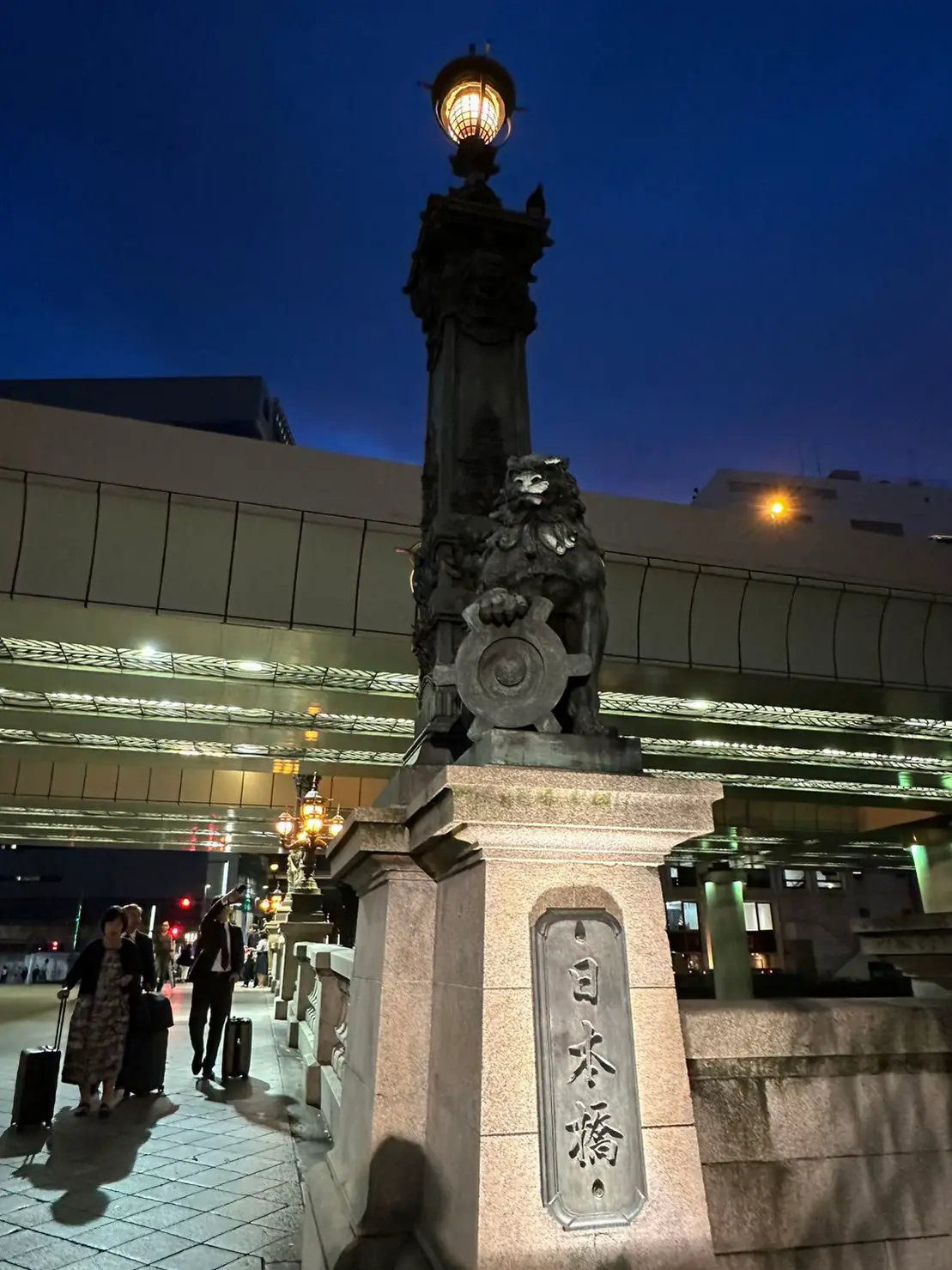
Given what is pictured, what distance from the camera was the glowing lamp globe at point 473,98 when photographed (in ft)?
24.4

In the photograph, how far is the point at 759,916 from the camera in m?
43.2

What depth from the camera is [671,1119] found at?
2604 mm

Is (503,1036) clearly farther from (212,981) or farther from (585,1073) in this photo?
(212,981)

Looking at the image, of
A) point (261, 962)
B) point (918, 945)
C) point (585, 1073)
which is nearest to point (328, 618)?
point (918, 945)

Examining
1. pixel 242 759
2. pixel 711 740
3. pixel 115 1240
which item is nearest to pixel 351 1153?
pixel 115 1240

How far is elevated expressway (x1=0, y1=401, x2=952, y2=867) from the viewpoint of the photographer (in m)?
8.37

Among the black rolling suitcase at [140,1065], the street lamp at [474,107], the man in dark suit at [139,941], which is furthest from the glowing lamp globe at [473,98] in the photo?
the black rolling suitcase at [140,1065]

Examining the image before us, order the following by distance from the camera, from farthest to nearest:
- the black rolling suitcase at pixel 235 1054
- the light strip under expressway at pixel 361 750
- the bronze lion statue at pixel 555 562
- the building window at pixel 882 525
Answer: the building window at pixel 882 525 < the light strip under expressway at pixel 361 750 < the black rolling suitcase at pixel 235 1054 < the bronze lion statue at pixel 555 562

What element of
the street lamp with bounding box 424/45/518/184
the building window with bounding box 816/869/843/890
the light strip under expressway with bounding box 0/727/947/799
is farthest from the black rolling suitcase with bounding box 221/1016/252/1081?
the building window with bounding box 816/869/843/890

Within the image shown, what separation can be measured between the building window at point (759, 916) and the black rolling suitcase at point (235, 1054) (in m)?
40.3

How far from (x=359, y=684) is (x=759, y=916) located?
3980 centimetres

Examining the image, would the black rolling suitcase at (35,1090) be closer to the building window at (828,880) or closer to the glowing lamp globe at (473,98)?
the glowing lamp globe at (473,98)

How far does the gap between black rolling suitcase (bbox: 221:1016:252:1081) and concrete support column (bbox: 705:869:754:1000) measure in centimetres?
1963

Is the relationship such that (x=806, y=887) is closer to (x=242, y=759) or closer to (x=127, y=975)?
(x=242, y=759)
